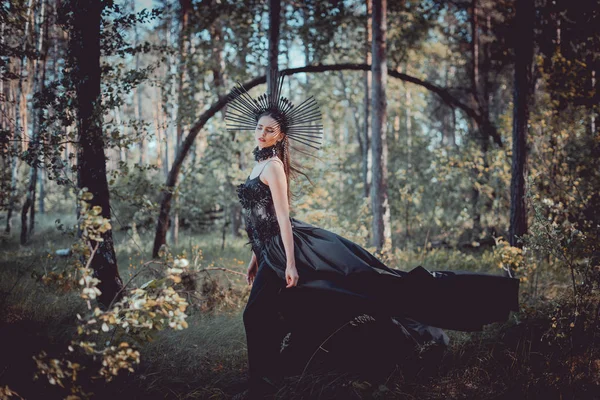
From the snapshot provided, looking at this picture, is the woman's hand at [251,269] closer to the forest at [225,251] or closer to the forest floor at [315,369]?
the forest at [225,251]

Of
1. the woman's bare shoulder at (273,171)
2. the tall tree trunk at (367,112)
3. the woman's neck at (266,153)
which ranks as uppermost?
the tall tree trunk at (367,112)

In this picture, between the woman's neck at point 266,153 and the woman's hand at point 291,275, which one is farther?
the woman's neck at point 266,153

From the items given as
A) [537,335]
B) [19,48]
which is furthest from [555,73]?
[19,48]

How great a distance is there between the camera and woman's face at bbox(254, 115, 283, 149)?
132 inches

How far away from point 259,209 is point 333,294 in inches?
37.7

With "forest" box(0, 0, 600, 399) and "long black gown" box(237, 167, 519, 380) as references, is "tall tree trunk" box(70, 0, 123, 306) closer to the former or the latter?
"forest" box(0, 0, 600, 399)

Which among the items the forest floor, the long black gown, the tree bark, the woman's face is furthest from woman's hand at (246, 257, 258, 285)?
the tree bark

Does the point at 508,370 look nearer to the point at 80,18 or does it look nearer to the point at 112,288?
the point at 112,288

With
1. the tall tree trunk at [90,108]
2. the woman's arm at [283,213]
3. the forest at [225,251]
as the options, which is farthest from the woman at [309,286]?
the tall tree trunk at [90,108]

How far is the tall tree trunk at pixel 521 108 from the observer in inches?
239

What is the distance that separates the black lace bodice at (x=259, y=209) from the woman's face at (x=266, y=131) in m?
0.33

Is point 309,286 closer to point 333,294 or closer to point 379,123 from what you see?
point 333,294

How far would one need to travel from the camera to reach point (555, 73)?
6.24 metres

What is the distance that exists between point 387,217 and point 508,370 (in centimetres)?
419
